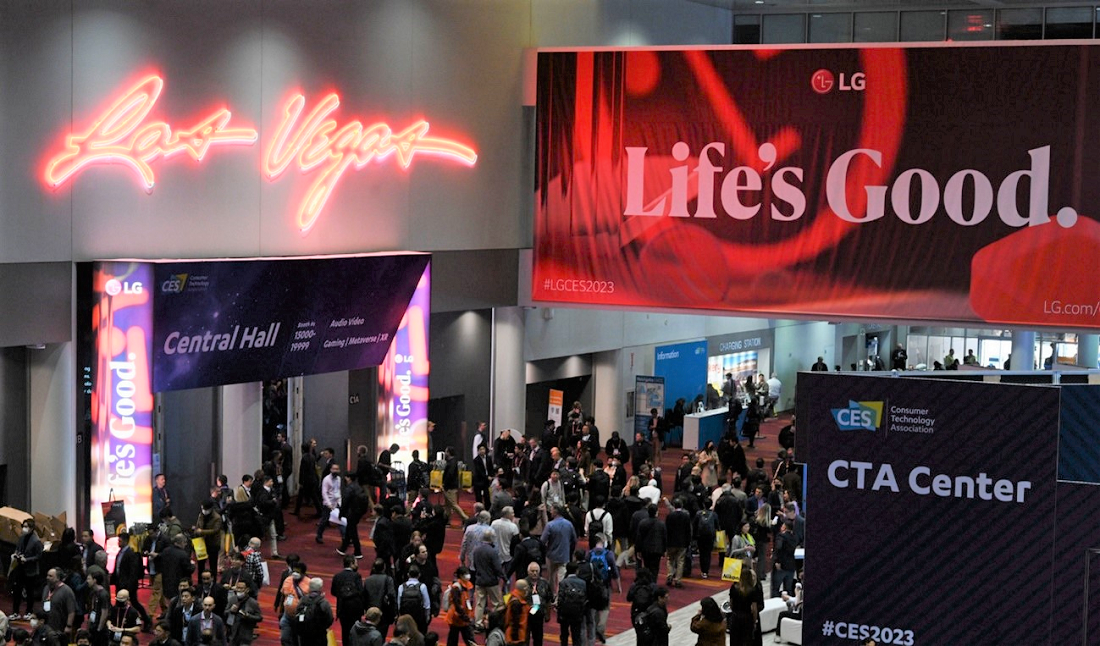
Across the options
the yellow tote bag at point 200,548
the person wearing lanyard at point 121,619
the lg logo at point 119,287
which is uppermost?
the lg logo at point 119,287

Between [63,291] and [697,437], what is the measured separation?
518 inches

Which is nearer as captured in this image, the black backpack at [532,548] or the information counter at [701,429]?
the black backpack at [532,548]

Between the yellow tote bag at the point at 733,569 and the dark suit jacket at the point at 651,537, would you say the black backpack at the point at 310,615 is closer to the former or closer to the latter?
the yellow tote bag at the point at 733,569

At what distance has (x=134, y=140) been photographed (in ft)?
58.4

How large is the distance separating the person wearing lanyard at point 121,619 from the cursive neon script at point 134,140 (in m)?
5.31

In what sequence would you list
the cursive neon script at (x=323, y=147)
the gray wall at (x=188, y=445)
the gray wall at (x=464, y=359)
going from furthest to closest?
the gray wall at (x=464, y=359)
the gray wall at (x=188, y=445)
the cursive neon script at (x=323, y=147)

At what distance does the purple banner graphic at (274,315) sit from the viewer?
18172mm

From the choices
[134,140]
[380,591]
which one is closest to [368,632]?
[380,591]

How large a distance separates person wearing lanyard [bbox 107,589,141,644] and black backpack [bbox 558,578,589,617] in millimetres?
3768

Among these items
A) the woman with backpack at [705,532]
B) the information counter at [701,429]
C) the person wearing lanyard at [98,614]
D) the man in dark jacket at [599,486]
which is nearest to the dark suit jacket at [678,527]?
the woman with backpack at [705,532]

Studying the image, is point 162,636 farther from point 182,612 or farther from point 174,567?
point 174,567

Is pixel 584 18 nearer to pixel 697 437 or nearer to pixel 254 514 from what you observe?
pixel 697 437

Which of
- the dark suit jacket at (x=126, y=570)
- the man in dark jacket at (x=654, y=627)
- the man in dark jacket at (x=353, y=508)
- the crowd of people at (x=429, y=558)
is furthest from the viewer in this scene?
the man in dark jacket at (x=353, y=508)

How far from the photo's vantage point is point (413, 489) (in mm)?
21297
